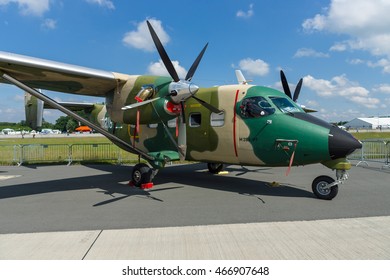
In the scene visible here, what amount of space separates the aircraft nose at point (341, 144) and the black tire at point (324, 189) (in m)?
0.70

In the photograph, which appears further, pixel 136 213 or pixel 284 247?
pixel 136 213

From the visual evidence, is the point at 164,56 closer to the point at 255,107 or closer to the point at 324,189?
the point at 255,107

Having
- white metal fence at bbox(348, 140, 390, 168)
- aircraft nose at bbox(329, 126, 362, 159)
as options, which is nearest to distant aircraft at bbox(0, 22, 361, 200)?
aircraft nose at bbox(329, 126, 362, 159)

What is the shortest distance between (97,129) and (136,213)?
3589 mm

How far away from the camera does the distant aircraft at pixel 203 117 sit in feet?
24.0

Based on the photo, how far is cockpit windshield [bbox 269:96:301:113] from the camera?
794cm

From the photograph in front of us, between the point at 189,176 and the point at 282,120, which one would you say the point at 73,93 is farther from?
the point at 282,120

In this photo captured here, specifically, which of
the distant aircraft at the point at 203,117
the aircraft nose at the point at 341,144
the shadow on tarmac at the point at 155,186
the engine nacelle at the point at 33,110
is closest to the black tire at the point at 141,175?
the distant aircraft at the point at 203,117

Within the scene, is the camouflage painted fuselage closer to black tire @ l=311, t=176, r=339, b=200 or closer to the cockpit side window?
the cockpit side window

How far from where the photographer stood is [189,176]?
11570 millimetres

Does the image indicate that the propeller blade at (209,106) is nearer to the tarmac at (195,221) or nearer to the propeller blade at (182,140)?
the propeller blade at (182,140)

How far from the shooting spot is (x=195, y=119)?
946 cm

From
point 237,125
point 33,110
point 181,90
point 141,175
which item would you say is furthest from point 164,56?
point 33,110
